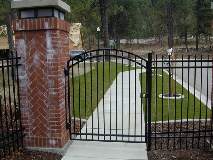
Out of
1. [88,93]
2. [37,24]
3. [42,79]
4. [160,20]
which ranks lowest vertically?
[88,93]

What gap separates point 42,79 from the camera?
6621 mm

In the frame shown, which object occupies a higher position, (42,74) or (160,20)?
(160,20)

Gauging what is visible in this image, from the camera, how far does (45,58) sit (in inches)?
258

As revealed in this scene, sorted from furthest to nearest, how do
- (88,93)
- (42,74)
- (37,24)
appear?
(88,93) → (42,74) → (37,24)

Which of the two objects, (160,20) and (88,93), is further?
(160,20)

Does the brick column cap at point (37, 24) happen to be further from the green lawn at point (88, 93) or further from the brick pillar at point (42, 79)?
the green lawn at point (88, 93)

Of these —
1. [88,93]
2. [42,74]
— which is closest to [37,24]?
[42,74]

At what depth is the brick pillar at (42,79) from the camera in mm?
6496

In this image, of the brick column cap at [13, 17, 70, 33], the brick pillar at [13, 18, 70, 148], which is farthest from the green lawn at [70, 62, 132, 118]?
the brick column cap at [13, 17, 70, 33]

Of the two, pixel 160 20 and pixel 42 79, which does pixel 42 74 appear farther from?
pixel 160 20

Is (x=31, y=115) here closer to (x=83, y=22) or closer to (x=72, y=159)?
(x=72, y=159)

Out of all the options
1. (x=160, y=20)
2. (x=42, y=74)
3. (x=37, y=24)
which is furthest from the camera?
(x=160, y=20)

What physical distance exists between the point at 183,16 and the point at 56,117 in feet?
187

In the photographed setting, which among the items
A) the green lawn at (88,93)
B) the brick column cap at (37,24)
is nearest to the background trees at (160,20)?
the green lawn at (88,93)
